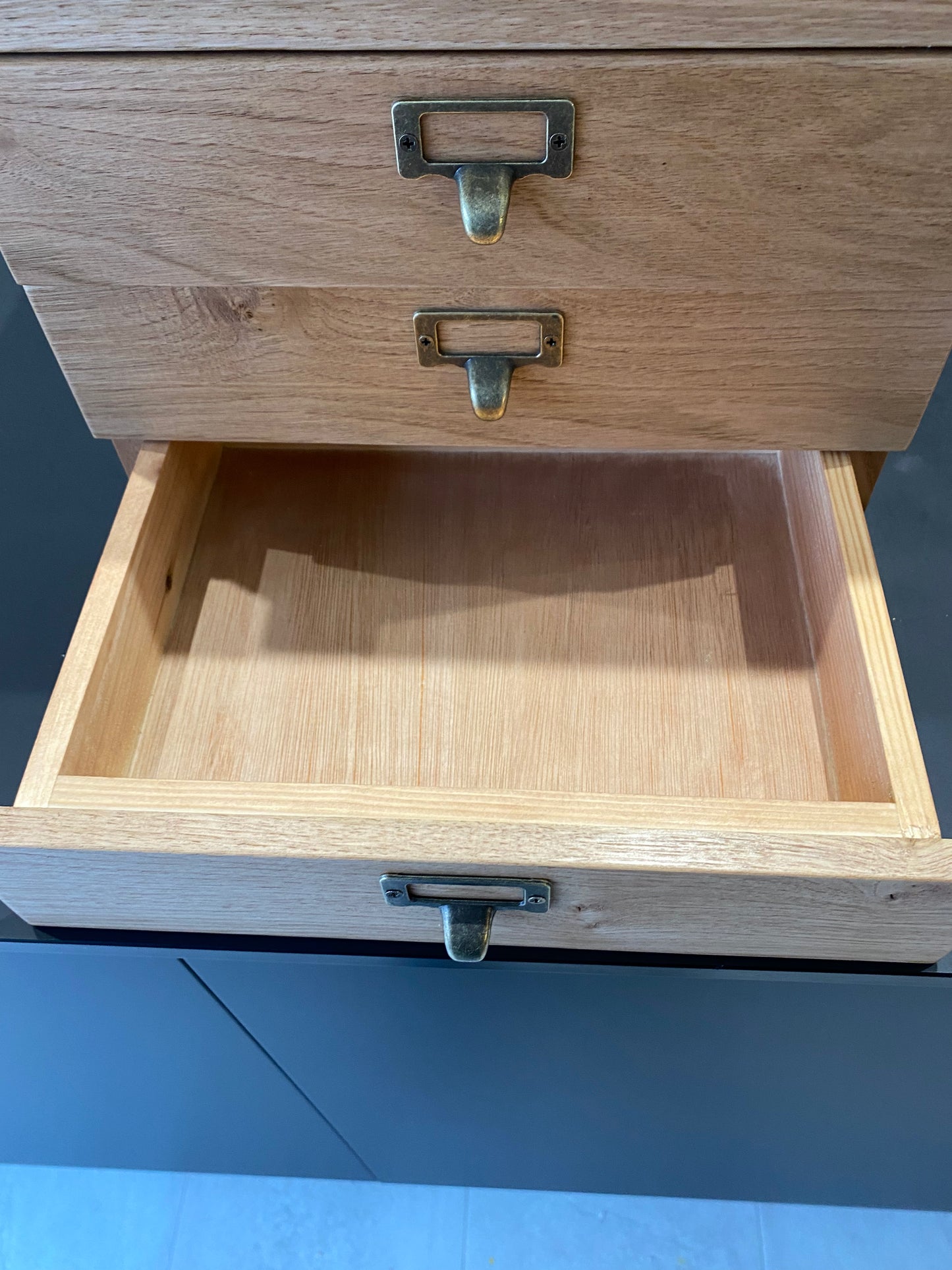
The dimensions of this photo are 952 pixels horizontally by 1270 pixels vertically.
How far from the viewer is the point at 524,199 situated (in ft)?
1.46

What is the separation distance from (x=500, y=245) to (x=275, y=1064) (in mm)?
572

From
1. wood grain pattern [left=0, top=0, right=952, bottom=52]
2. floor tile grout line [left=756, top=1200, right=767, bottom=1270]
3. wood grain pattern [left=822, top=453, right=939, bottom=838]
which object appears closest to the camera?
wood grain pattern [left=0, top=0, right=952, bottom=52]

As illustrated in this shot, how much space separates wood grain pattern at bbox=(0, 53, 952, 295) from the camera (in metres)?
0.40

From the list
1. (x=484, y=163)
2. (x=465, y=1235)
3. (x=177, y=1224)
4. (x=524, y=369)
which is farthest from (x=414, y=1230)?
(x=484, y=163)

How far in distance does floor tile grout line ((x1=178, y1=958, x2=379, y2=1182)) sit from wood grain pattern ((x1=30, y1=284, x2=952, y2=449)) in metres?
0.31

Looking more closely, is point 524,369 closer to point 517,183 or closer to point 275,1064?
point 517,183

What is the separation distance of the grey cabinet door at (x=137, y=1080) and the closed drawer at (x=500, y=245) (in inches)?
13.1

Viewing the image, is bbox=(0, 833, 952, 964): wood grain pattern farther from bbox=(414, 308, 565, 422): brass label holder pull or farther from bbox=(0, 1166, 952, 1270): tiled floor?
bbox=(0, 1166, 952, 1270): tiled floor

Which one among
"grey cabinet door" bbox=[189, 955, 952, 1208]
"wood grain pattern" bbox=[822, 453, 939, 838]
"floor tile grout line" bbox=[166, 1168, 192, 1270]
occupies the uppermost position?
"wood grain pattern" bbox=[822, 453, 939, 838]

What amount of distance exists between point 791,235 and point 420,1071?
0.57m

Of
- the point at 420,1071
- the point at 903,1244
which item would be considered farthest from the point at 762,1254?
the point at 420,1071

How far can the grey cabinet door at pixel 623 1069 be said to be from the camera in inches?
22.9

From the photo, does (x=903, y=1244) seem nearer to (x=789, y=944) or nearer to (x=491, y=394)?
(x=789, y=944)

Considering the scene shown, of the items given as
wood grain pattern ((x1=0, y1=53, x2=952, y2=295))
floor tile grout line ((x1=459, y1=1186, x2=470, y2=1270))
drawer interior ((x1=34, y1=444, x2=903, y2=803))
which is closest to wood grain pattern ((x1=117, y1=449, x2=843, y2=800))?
drawer interior ((x1=34, y1=444, x2=903, y2=803))
